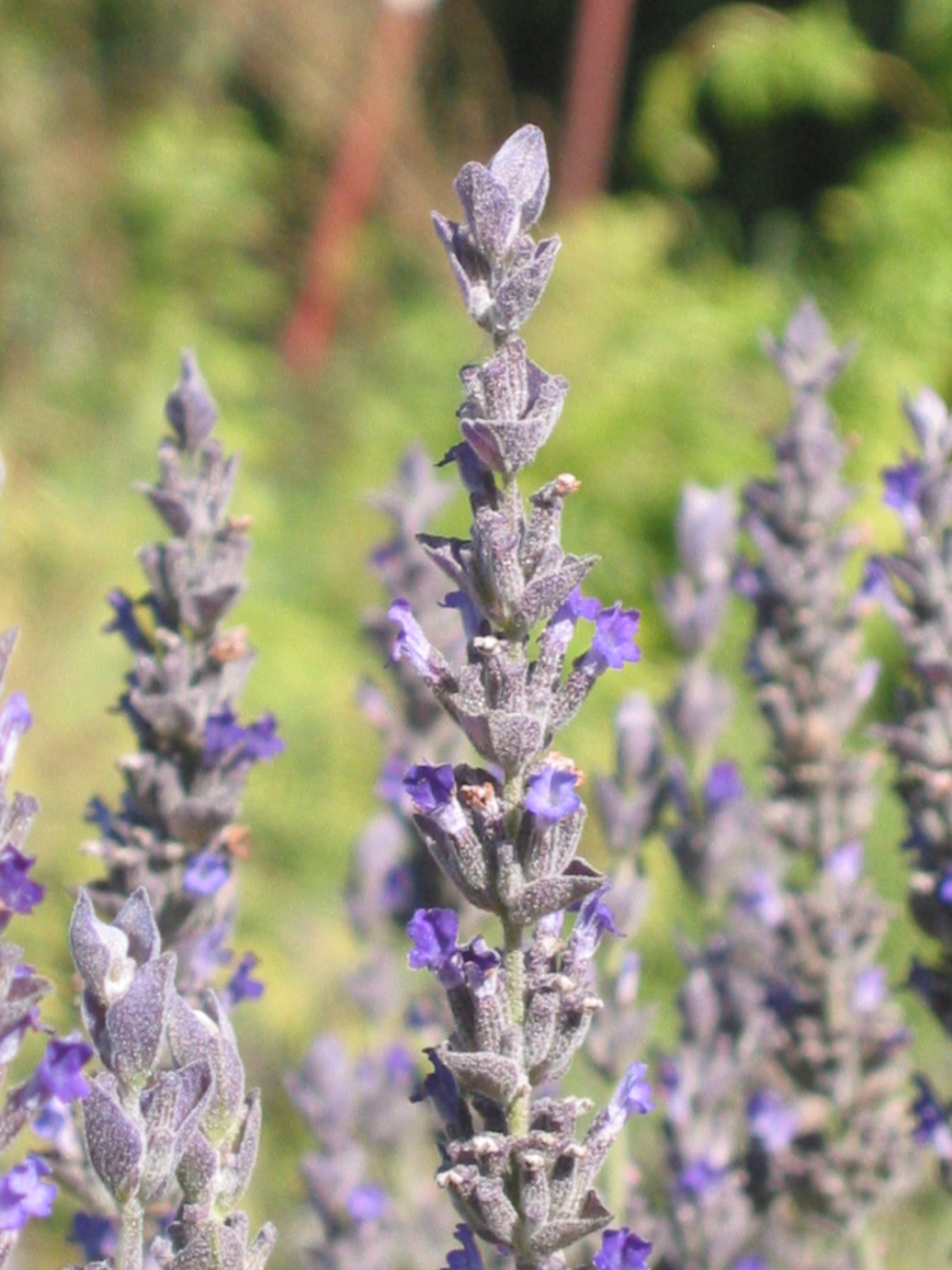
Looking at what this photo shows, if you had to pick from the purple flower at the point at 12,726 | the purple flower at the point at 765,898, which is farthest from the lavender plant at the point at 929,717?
the purple flower at the point at 12,726

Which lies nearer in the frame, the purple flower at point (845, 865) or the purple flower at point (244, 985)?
the purple flower at point (244, 985)

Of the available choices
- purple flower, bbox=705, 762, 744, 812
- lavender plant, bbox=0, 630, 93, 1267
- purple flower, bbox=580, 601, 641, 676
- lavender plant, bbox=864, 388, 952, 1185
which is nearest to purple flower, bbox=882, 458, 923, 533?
lavender plant, bbox=864, 388, 952, 1185

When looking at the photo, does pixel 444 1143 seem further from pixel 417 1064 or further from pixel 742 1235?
pixel 417 1064

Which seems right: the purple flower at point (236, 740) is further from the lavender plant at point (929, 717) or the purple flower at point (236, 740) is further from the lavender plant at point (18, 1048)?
the lavender plant at point (929, 717)

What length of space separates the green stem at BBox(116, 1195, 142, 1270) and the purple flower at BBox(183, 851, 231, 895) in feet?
1.25

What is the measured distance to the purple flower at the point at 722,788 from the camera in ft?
5.86

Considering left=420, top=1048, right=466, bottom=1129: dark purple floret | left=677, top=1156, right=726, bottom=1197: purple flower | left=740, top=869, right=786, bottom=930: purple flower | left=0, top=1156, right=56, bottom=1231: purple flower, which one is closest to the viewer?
left=0, top=1156, right=56, bottom=1231: purple flower

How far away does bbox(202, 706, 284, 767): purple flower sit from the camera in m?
1.28

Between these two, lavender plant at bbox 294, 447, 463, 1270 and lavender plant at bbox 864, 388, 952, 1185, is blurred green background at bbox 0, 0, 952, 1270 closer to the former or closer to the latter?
lavender plant at bbox 294, 447, 463, 1270

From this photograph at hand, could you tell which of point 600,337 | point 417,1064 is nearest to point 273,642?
point 600,337

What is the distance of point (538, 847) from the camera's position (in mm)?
929

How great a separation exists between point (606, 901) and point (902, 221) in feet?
14.3

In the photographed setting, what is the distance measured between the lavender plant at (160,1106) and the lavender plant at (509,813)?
0.12 metres

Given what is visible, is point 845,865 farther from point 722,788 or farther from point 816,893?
point 722,788
